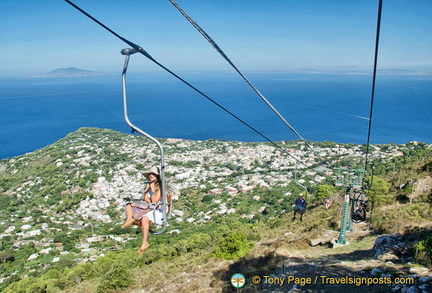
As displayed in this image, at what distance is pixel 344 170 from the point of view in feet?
27.6

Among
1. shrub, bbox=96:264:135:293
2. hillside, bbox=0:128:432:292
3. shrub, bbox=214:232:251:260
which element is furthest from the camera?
shrub, bbox=214:232:251:260

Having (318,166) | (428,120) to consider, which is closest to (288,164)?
(318,166)

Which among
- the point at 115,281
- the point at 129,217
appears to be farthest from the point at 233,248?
the point at 129,217

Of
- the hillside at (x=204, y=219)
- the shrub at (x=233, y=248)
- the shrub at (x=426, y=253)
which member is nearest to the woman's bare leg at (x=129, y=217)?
the hillside at (x=204, y=219)

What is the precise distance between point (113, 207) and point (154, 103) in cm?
7471

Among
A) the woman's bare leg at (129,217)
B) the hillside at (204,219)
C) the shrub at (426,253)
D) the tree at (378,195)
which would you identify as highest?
the woman's bare leg at (129,217)

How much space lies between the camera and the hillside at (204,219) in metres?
6.88

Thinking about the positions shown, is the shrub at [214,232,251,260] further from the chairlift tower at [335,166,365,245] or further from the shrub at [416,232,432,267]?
the shrub at [416,232,432,267]

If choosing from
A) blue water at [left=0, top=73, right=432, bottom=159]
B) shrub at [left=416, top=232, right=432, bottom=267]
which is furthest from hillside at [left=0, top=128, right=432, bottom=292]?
blue water at [left=0, top=73, right=432, bottom=159]

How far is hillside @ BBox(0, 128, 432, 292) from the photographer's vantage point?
22.6ft

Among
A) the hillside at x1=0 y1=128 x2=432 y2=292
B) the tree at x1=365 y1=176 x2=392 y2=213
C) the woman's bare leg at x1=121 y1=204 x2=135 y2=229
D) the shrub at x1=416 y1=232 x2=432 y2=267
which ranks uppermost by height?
the woman's bare leg at x1=121 y1=204 x2=135 y2=229

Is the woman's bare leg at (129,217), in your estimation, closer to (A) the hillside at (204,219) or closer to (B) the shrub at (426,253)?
(A) the hillside at (204,219)

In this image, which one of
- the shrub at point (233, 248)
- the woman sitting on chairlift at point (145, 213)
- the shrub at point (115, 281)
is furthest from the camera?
the shrub at point (233, 248)

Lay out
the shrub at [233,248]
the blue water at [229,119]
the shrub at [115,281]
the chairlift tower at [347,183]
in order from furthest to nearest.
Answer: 1. the blue water at [229,119]
2. the shrub at [233,248]
3. the shrub at [115,281]
4. the chairlift tower at [347,183]
